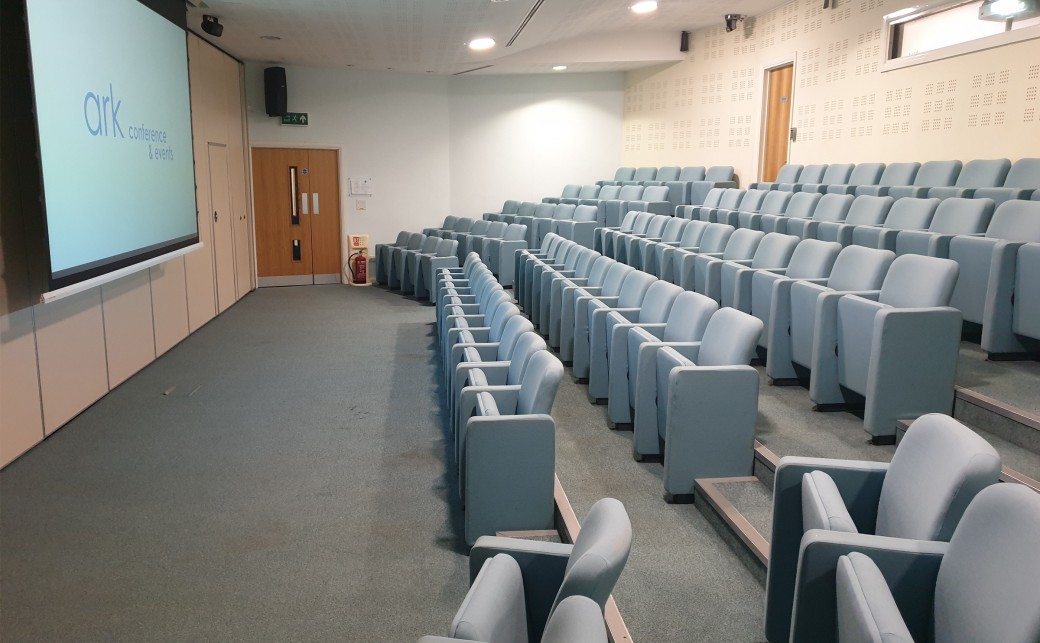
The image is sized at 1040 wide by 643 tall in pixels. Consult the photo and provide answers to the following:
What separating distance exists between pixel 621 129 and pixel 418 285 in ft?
17.0

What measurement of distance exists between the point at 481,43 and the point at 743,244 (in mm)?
5172

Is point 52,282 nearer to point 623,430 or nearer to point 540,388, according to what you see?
point 540,388

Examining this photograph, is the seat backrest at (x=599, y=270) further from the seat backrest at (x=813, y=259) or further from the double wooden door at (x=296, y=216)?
the double wooden door at (x=296, y=216)

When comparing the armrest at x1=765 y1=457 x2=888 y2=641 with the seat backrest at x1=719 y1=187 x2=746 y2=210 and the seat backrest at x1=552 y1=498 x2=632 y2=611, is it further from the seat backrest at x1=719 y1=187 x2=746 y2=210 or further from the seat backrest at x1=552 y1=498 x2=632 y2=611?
the seat backrest at x1=719 y1=187 x2=746 y2=210

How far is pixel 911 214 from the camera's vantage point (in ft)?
16.8

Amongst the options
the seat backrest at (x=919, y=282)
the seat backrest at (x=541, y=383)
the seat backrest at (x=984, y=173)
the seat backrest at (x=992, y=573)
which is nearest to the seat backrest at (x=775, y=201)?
the seat backrest at (x=984, y=173)

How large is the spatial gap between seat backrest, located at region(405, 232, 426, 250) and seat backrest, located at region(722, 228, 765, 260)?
5583 millimetres

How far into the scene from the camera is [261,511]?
336cm

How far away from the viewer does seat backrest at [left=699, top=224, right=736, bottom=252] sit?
18.8 feet

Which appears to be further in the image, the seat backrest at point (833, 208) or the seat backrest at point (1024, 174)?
the seat backrest at point (833, 208)

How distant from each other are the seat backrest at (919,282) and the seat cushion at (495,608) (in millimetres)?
2555

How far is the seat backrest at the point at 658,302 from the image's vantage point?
4102mm

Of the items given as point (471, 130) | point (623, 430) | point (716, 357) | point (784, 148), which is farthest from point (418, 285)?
point (716, 357)

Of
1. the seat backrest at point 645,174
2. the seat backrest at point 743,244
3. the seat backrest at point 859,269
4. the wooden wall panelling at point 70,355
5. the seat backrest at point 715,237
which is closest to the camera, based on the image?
the seat backrest at point 859,269
